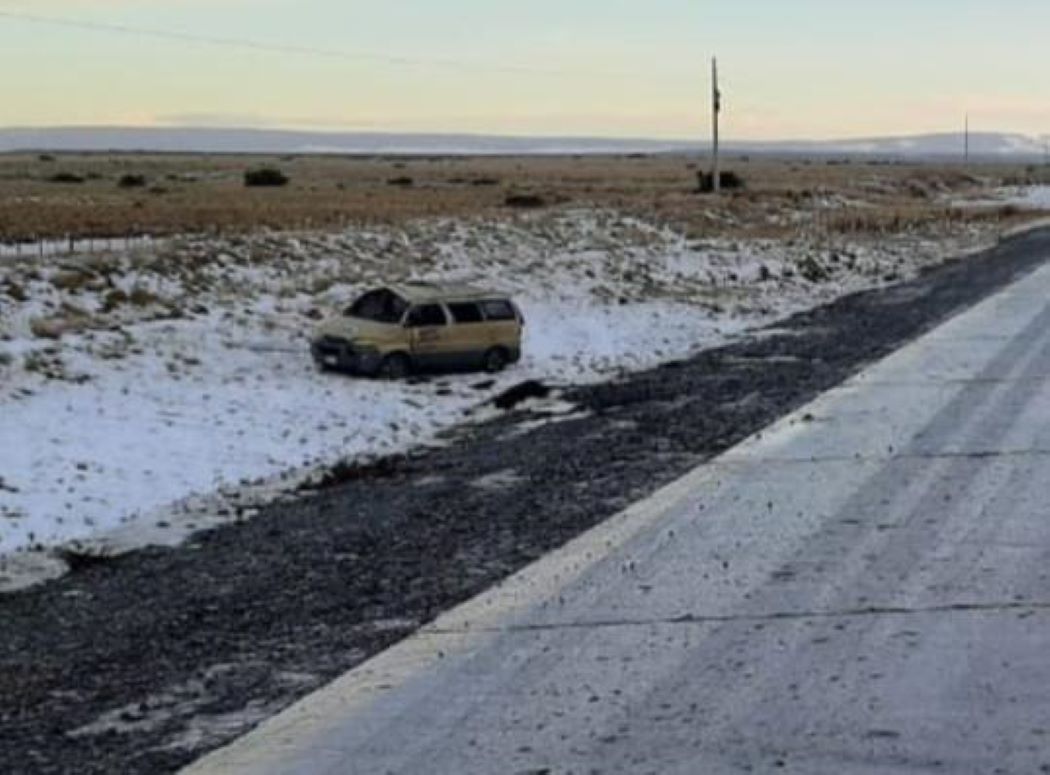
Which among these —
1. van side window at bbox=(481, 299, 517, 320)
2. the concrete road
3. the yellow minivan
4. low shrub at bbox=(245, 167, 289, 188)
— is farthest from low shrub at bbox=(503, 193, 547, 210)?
A: the concrete road

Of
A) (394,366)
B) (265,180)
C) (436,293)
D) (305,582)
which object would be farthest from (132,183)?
(305,582)

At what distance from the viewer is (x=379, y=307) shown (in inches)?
1064

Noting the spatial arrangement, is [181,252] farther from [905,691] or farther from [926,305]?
[905,691]

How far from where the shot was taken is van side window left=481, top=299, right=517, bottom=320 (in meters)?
27.1

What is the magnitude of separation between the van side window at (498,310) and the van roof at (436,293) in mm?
184

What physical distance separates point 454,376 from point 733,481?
41.4 feet

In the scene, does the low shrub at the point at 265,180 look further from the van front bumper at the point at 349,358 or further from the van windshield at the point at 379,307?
the van front bumper at the point at 349,358

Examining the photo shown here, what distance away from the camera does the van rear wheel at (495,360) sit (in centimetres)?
2689

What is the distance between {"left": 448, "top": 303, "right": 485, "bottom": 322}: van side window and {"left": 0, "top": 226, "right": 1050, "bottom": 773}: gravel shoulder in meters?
5.08

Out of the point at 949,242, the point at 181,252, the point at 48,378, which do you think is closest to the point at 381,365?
the point at 48,378

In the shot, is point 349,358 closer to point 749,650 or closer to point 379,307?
point 379,307

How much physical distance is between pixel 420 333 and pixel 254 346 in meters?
2.90

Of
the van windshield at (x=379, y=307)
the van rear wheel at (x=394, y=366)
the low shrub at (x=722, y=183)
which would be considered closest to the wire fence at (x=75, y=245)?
the van windshield at (x=379, y=307)

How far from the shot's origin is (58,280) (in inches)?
1115
